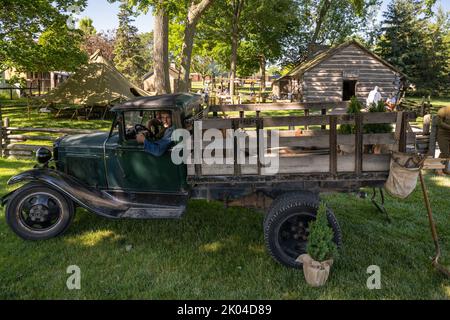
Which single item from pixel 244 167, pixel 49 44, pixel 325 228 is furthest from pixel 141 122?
pixel 49 44

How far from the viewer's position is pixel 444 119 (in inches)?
339

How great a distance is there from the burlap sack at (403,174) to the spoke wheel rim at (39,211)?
4691mm

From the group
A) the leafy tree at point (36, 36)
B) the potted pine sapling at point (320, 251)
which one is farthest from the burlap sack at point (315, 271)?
the leafy tree at point (36, 36)

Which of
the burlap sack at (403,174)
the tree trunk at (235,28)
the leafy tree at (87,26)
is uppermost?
the leafy tree at (87,26)

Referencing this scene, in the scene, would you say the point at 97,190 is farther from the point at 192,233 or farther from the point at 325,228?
the point at 325,228

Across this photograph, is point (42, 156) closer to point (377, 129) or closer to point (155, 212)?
point (155, 212)

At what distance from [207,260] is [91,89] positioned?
18.2m

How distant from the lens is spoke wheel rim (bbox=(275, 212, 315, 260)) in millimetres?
4992

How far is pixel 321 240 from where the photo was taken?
14.2 feet

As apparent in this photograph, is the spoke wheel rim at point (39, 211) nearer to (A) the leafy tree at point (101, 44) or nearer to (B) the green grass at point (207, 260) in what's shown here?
(B) the green grass at point (207, 260)

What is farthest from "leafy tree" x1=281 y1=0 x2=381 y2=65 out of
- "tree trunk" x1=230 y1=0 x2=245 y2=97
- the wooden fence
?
the wooden fence

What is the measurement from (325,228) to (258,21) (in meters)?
36.9

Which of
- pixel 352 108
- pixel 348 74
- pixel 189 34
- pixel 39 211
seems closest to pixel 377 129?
pixel 352 108

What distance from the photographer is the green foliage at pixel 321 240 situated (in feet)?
14.2
